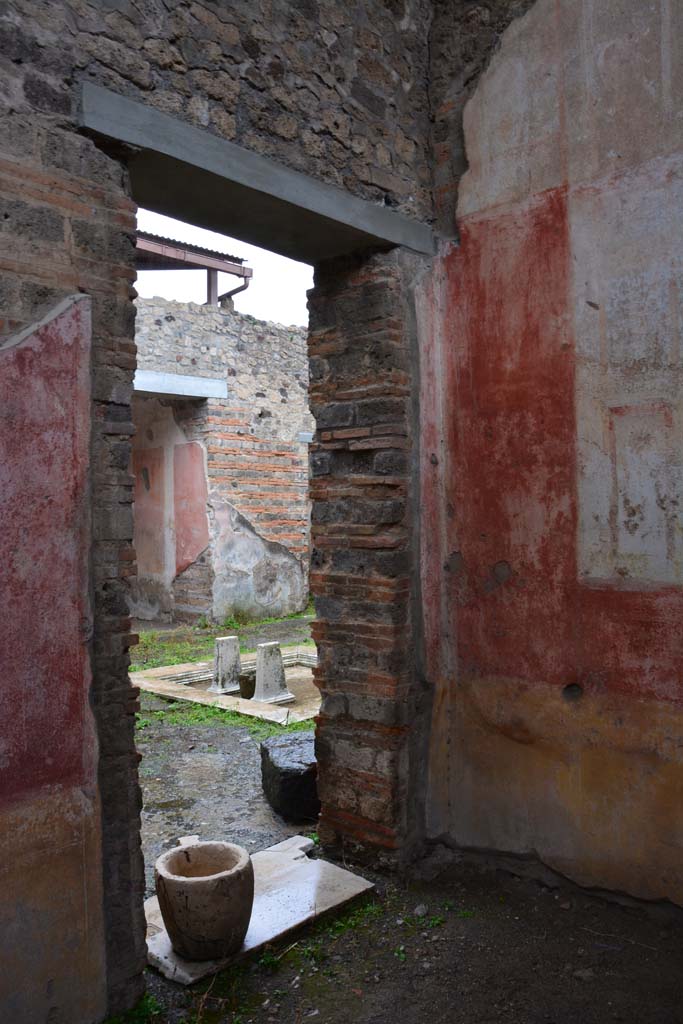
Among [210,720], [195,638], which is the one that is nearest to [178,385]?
[195,638]

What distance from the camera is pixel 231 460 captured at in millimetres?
10727

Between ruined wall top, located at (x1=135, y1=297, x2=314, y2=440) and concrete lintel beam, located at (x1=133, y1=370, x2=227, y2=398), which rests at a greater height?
ruined wall top, located at (x1=135, y1=297, x2=314, y2=440)

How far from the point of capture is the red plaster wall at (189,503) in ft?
34.6

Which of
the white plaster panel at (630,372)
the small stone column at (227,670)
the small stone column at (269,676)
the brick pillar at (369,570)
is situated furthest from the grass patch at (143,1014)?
the small stone column at (227,670)

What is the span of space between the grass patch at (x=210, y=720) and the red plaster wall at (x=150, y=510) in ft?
16.4

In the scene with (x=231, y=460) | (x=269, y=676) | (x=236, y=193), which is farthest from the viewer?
(x=231, y=460)

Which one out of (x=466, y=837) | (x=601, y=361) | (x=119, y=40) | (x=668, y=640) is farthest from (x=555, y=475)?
(x=119, y=40)

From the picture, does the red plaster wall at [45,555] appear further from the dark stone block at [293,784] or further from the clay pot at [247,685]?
the clay pot at [247,685]

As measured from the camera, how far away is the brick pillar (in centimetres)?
336

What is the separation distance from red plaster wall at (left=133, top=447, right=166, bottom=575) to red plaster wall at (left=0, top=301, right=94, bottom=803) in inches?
357

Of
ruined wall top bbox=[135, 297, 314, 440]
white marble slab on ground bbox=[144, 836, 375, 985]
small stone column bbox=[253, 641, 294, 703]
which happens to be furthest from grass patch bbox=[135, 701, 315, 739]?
ruined wall top bbox=[135, 297, 314, 440]

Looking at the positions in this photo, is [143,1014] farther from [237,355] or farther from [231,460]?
[237,355]

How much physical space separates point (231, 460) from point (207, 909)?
8408 mm

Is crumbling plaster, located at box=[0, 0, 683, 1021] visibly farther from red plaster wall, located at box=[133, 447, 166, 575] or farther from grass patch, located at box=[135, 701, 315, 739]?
red plaster wall, located at box=[133, 447, 166, 575]
